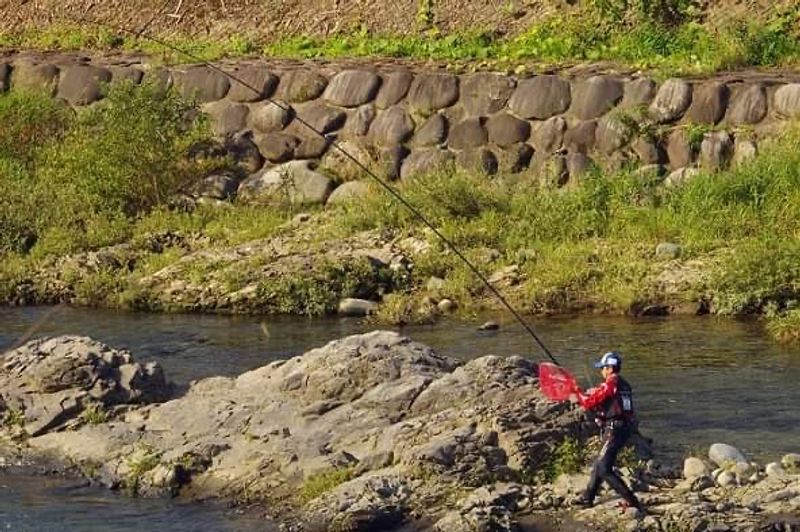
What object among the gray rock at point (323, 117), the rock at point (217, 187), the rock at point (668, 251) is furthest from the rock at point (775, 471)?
the gray rock at point (323, 117)

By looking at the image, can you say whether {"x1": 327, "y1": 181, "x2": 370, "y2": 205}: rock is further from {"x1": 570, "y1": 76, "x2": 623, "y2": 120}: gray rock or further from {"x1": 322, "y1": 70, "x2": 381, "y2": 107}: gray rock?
{"x1": 570, "y1": 76, "x2": 623, "y2": 120}: gray rock

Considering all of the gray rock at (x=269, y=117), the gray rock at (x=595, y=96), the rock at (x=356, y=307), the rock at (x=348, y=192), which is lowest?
the rock at (x=356, y=307)

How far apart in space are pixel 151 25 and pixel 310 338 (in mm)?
10660

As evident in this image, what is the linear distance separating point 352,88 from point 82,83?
361 centimetres

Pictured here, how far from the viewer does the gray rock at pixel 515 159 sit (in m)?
19.4

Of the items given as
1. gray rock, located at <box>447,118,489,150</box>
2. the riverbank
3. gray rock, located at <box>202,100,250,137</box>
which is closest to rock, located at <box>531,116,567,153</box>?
gray rock, located at <box>447,118,489,150</box>

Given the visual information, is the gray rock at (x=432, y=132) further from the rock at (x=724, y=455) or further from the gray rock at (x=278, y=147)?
the rock at (x=724, y=455)

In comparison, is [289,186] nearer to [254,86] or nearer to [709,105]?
[254,86]

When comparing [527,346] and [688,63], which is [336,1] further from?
[527,346]

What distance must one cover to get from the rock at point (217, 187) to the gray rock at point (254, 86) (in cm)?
133

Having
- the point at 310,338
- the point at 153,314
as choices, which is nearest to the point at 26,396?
the point at 310,338

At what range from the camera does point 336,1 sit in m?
24.3

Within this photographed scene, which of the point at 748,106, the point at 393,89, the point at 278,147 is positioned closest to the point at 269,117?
the point at 278,147

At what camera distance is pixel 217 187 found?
20.2m
